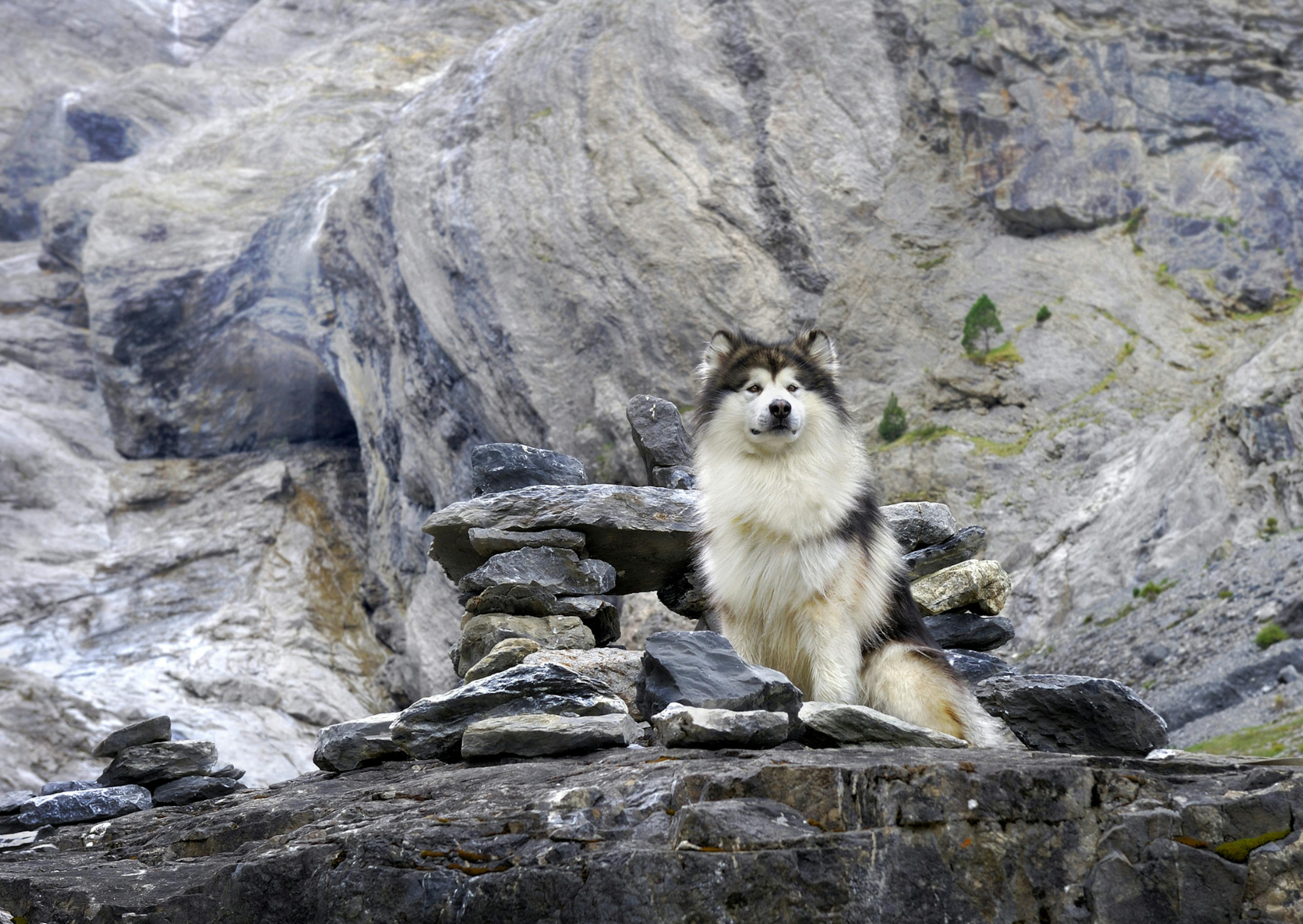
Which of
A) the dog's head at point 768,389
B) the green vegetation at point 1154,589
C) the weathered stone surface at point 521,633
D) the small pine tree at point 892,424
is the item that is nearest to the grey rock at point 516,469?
the weathered stone surface at point 521,633

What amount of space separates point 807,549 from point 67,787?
17.8 ft

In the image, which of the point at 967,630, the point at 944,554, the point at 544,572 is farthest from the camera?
the point at 944,554

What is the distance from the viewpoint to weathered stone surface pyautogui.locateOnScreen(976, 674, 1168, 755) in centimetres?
536

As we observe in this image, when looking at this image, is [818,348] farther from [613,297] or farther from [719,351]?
[613,297]

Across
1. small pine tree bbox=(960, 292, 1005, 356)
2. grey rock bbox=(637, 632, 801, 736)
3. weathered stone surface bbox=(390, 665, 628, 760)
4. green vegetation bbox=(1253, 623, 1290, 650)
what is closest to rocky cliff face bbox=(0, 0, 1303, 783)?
small pine tree bbox=(960, 292, 1005, 356)

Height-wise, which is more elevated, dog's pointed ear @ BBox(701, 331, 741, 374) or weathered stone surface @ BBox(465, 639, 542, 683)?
dog's pointed ear @ BBox(701, 331, 741, 374)

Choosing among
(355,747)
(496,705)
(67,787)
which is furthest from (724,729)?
(67,787)

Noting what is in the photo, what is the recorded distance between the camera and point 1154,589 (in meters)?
25.7

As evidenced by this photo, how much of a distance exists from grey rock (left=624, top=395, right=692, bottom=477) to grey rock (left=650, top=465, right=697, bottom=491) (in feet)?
0.06

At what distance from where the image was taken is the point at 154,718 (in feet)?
23.0

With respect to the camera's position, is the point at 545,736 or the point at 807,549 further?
the point at 807,549

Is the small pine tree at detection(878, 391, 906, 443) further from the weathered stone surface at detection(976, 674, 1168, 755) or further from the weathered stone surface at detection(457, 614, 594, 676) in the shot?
the weathered stone surface at detection(976, 674, 1168, 755)

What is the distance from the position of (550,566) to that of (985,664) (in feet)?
12.4

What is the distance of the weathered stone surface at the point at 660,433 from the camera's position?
1092 centimetres
